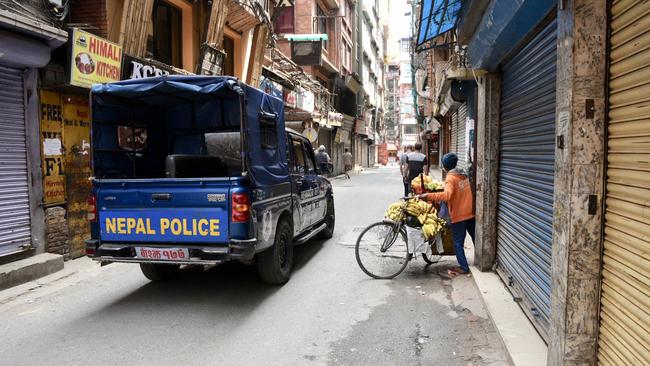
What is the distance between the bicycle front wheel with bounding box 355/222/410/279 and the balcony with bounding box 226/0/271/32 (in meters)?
9.60

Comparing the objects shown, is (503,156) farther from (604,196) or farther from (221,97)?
(221,97)

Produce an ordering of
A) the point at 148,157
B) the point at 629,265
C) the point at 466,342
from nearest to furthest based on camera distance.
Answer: the point at 629,265 → the point at 466,342 → the point at 148,157

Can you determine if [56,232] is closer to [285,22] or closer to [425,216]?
[425,216]

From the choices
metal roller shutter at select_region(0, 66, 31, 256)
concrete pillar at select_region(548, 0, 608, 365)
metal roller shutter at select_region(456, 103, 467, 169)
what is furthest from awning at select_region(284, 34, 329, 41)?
concrete pillar at select_region(548, 0, 608, 365)

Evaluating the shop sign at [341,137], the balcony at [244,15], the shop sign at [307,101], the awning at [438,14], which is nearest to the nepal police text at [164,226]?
the awning at [438,14]

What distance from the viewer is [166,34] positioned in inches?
484

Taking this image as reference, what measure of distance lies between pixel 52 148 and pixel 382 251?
18.7 ft

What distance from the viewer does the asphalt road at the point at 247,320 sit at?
403 centimetres

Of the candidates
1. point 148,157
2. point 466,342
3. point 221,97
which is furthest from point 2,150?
point 466,342

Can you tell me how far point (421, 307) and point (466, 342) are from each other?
3.27ft

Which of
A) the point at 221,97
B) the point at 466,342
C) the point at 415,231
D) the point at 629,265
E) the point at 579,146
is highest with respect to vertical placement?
the point at 221,97

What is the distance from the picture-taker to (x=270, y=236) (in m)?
5.63

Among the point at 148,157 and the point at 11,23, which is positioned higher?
the point at 11,23

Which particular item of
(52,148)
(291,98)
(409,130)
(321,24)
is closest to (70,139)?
(52,148)
